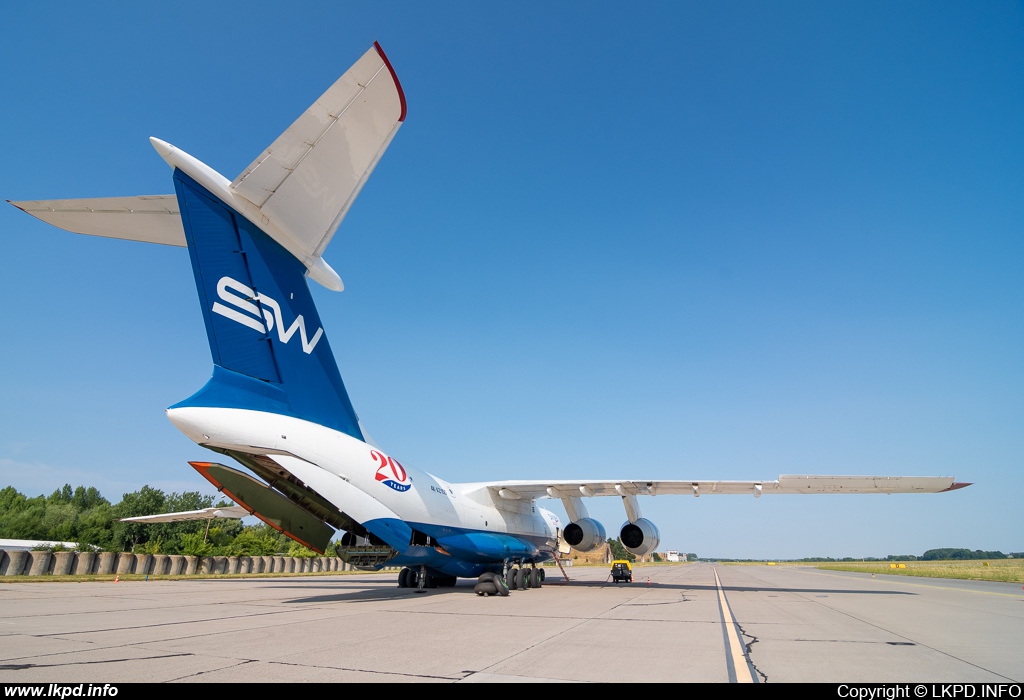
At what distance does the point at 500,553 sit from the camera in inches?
590

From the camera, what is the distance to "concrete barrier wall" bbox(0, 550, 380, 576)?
18.3m

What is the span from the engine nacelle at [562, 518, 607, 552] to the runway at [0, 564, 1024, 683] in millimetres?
6577

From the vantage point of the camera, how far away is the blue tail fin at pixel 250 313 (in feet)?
27.4

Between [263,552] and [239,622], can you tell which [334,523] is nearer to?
[239,622]

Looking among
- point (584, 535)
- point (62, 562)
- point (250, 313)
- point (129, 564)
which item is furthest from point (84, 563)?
point (250, 313)

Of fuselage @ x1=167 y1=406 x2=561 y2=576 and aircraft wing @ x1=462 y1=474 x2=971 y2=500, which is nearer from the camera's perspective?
fuselage @ x1=167 y1=406 x2=561 y2=576

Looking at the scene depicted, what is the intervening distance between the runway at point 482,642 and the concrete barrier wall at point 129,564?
941cm

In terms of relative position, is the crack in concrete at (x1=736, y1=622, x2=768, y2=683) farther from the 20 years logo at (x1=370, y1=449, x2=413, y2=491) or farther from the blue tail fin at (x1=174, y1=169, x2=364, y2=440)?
the blue tail fin at (x1=174, y1=169, x2=364, y2=440)

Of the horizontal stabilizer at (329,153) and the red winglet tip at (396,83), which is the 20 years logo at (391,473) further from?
the red winglet tip at (396,83)

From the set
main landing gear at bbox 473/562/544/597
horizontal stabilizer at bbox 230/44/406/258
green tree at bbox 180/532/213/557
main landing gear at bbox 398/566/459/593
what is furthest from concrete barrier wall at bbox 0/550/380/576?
horizontal stabilizer at bbox 230/44/406/258

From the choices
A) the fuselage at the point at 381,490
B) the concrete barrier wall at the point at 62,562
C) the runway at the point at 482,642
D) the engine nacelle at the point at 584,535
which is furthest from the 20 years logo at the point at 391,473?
the concrete barrier wall at the point at 62,562

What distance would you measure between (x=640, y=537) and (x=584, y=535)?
5.57 feet

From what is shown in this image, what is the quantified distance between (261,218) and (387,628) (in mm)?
6027
